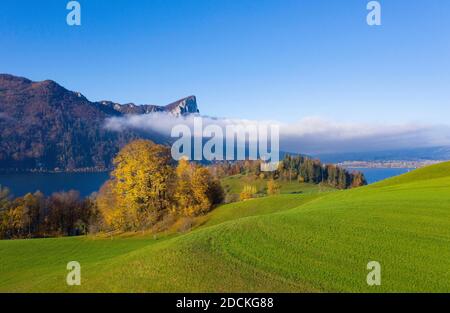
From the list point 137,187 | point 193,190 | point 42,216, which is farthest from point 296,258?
point 42,216

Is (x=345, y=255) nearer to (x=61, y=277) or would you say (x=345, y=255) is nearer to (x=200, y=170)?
(x=61, y=277)

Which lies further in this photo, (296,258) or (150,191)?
(150,191)

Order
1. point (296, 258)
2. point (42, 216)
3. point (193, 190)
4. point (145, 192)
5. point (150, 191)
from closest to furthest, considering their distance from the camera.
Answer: point (296, 258) < point (145, 192) < point (150, 191) < point (193, 190) < point (42, 216)

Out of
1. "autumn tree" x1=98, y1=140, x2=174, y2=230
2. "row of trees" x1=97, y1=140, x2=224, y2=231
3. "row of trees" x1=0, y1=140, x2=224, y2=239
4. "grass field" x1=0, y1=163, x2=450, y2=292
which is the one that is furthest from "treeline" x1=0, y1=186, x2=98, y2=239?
"grass field" x1=0, y1=163, x2=450, y2=292

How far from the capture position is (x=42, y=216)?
4166 inches

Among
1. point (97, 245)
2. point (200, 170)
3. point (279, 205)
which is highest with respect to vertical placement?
point (200, 170)

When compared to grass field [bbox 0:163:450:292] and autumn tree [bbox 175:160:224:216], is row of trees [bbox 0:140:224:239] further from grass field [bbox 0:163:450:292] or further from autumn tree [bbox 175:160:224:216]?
grass field [bbox 0:163:450:292]

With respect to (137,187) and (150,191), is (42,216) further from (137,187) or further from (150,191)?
(150,191)

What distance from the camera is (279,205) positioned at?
64.2 metres

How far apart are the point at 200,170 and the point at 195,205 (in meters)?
8.00

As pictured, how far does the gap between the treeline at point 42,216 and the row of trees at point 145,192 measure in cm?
3902

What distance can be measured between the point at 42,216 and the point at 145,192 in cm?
5993

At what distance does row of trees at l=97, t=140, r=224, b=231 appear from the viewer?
62.4m
